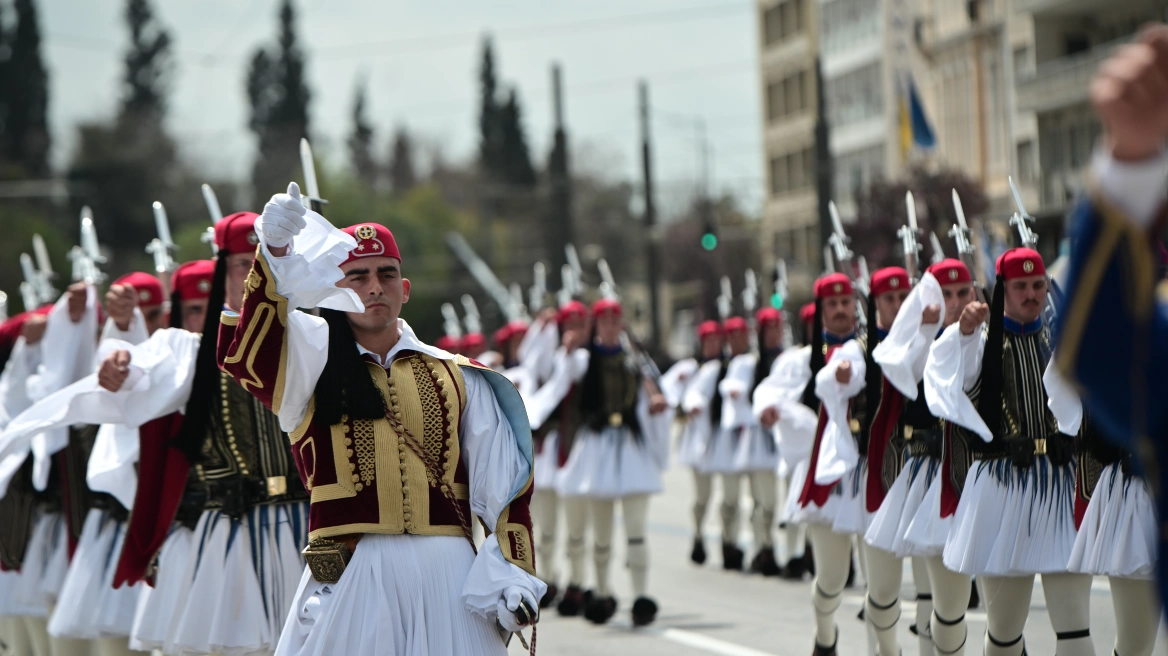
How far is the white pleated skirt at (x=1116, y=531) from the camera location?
A: 6.84m

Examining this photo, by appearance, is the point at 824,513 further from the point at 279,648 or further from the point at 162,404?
the point at 279,648

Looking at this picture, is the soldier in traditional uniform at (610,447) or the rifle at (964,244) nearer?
the rifle at (964,244)

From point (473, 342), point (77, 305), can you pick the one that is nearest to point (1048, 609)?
point (77, 305)

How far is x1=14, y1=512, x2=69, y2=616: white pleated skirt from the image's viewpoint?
935cm

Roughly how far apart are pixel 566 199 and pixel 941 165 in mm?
13713

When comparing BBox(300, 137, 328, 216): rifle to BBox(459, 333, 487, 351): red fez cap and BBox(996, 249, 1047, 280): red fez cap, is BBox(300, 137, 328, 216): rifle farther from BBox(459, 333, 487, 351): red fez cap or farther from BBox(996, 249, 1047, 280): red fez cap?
BBox(459, 333, 487, 351): red fez cap

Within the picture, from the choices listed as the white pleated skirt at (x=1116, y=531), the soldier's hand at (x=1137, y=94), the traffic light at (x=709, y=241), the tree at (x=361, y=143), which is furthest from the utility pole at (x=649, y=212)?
the tree at (x=361, y=143)

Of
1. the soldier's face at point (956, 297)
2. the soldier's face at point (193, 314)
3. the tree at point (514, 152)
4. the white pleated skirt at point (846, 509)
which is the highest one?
the tree at point (514, 152)

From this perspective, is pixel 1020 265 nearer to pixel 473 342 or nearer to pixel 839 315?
pixel 839 315

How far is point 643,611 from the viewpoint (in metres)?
12.0

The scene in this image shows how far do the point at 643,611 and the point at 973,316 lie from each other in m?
5.09

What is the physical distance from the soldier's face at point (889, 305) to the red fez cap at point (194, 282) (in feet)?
12.9

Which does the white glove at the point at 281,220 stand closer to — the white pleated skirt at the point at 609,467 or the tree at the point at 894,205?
the white pleated skirt at the point at 609,467

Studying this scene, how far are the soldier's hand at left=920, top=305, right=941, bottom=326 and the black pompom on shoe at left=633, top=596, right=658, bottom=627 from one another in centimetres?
421
